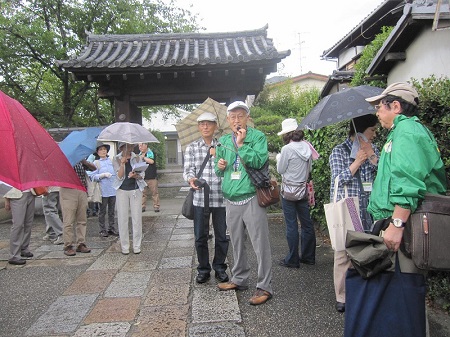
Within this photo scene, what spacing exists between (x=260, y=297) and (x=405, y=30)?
150 inches

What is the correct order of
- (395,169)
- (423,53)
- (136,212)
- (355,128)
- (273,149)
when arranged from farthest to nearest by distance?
(273,149)
(136,212)
(423,53)
(355,128)
(395,169)

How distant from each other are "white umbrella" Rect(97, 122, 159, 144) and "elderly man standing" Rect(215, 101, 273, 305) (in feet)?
6.48

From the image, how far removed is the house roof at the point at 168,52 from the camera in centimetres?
697

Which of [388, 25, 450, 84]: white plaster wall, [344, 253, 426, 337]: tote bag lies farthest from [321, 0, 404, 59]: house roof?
[344, 253, 426, 337]: tote bag

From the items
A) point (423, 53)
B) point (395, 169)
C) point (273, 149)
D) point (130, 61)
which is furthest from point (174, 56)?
point (395, 169)

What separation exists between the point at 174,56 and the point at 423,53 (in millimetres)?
4924

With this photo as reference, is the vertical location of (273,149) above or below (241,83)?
below

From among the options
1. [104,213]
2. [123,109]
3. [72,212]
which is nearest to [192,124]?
[72,212]

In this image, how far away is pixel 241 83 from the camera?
7.75 metres

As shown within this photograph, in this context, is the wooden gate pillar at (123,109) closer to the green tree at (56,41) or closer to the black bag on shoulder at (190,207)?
the black bag on shoulder at (190,207)

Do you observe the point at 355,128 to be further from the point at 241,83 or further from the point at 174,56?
the point at 174,56

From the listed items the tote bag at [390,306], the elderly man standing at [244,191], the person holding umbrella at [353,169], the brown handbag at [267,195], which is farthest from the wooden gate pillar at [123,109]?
the tote bag at [390,306]

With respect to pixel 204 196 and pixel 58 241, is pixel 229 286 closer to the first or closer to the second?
pixel 204 196

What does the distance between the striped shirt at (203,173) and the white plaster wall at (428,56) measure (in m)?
2.94
